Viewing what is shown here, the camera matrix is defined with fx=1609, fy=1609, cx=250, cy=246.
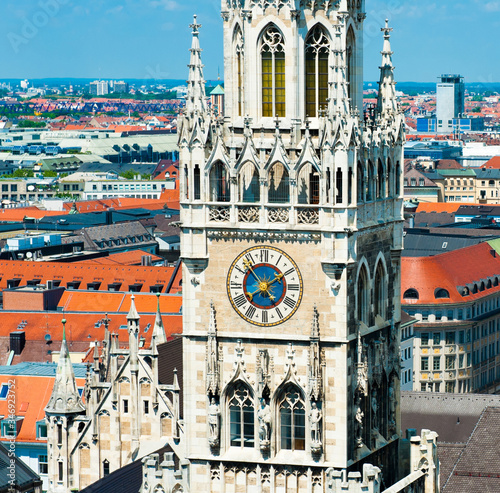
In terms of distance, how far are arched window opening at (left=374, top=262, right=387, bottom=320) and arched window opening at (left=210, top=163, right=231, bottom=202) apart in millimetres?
6874

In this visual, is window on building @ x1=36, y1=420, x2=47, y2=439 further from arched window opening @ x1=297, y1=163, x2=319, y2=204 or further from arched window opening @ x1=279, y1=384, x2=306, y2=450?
arched window opening @ x1=297, y1=163, x2=319, y2=204

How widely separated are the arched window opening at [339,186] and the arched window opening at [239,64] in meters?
4.88

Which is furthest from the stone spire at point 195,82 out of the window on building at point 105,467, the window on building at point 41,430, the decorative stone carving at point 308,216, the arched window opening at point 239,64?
the window on building at point 41,430

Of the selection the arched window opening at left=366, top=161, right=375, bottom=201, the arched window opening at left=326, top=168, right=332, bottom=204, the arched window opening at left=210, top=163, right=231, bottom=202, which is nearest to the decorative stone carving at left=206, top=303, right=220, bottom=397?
the arched window opening at left=210, top=163, right=231, bottom=202

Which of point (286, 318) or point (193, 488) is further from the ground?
point (286, 318)

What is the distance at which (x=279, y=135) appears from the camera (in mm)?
57219

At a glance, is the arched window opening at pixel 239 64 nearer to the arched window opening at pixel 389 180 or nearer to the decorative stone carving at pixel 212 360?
the arched window opening at pixel 389 180

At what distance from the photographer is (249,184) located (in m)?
58.2

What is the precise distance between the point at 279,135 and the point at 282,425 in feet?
34.6

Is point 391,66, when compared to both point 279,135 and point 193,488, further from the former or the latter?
point 193,488

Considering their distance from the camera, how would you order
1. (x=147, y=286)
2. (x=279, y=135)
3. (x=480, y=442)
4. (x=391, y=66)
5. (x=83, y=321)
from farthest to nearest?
(x=147, y=286) < (x=83, y=321) < (x=480, y=442) < (x=391, y=66) < (x=279, y=135)

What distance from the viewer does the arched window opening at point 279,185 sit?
57594 millimetres

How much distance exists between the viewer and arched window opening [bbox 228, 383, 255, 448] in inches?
2314

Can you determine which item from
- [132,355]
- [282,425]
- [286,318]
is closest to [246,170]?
[286,318]
